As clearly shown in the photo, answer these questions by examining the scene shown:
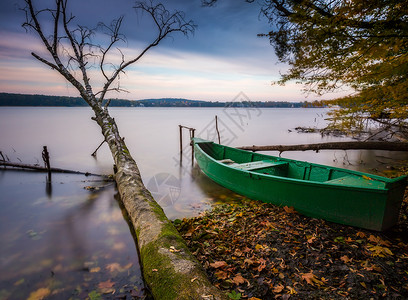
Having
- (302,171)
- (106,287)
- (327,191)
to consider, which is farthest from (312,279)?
(302,171)

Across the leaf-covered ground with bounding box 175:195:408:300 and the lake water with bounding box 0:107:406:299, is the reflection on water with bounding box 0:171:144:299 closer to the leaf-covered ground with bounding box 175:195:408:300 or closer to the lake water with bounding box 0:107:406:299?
the lake water with bounding box 0:107:406:299

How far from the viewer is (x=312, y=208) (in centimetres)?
509

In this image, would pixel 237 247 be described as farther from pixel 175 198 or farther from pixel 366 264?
pixel 175 198

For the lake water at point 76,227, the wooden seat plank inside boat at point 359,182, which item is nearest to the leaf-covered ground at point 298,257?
the wooden seat plank inside boat at point 359,182

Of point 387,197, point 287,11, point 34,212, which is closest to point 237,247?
point 387,197

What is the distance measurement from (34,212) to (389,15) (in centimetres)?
1036

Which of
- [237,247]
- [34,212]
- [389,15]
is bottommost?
[34,212]

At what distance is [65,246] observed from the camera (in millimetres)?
5371

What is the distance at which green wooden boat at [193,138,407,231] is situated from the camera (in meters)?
4.30

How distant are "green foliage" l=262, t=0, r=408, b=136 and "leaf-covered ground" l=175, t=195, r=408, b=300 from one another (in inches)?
111

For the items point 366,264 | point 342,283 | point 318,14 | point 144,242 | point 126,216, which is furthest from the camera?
point 126,216

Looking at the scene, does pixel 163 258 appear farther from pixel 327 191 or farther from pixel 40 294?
pixel 327 191

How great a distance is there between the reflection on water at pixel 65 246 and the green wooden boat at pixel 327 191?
140 inches

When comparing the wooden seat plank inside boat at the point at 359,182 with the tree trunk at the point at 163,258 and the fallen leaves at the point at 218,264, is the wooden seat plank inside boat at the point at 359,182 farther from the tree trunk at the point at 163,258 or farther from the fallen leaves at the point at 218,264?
the tree trunk at the point at 163,258
